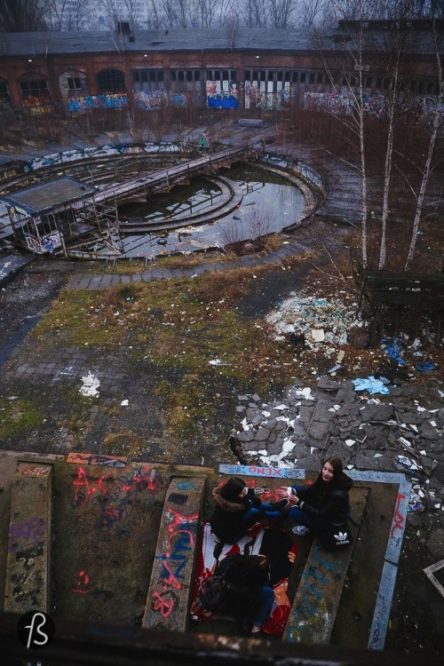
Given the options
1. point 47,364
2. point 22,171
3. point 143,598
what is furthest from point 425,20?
point 22,171

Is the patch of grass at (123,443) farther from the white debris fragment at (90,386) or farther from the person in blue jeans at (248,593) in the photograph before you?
the person in blue jeans at (248,593)

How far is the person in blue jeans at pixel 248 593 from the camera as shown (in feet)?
14.7

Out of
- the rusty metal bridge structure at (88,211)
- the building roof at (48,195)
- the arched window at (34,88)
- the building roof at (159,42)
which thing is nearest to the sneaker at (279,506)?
the rusty metal bridge structure at (88,211)

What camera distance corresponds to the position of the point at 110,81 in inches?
1314

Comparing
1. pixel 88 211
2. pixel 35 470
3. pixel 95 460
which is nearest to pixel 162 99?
pixel 88 211

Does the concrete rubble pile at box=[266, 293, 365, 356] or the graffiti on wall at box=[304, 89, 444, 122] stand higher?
the graffiti on wall at box=[304, 89, 444, 122]

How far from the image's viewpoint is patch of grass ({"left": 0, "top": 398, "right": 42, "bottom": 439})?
323 inches

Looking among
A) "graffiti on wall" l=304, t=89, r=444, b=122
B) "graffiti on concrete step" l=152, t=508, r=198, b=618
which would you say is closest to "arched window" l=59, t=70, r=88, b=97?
"graffiti on wall" l=304, t=89, r=444, b=122

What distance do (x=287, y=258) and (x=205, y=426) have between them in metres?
7.53

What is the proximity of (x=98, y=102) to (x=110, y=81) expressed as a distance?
2057 mm

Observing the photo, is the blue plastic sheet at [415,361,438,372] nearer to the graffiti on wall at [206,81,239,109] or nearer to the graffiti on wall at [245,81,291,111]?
the graffiti on wall at [245,81,291,111]

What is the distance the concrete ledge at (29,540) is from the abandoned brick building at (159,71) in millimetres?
31013

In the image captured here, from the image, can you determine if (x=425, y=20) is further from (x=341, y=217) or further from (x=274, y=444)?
(x=274, y=444)

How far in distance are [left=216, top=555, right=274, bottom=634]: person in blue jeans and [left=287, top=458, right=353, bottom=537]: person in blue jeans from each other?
72 centimetres
